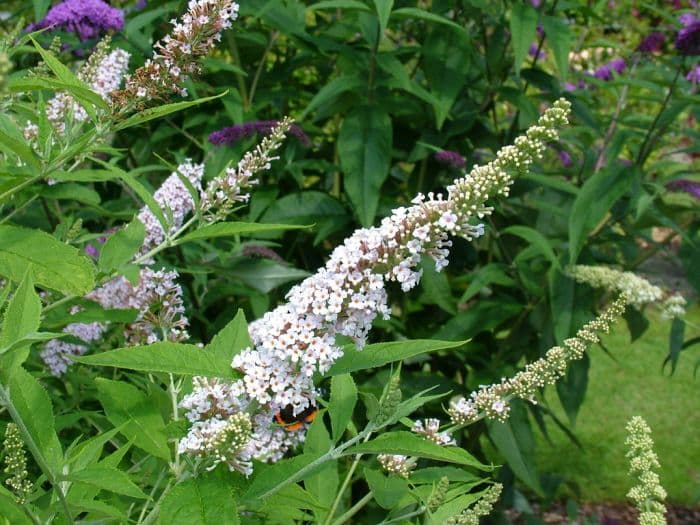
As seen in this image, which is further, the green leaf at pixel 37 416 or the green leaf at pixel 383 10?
the green leaf at pixel 383 10

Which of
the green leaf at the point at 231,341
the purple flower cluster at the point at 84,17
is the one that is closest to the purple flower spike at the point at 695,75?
the purple flower cluster at the point at 84,17

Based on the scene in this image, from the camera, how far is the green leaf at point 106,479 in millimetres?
1289

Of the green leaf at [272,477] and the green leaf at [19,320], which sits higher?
the green leaf at [19,320]

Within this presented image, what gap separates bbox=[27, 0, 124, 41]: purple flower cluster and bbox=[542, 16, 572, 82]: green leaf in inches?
56.9

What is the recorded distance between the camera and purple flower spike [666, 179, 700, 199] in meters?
3.41

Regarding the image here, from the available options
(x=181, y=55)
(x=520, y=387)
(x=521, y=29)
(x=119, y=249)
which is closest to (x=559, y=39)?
(x=521, y=29)

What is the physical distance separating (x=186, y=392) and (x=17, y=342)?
1.74 feet

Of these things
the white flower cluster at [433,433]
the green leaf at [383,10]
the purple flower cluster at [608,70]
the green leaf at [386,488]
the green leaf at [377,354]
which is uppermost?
the green leaf at [383,10]

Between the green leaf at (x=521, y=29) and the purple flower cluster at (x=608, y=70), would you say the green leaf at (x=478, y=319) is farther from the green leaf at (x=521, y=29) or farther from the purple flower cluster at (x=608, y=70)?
the purple flower cluster at (x=608, y=70)

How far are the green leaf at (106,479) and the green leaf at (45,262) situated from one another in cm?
29

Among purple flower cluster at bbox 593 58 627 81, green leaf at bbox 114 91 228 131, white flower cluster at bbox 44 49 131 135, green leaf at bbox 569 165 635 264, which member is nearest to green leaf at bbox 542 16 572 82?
green leaf at bbox 569 165 635 264

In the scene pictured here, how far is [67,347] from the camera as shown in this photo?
237cm

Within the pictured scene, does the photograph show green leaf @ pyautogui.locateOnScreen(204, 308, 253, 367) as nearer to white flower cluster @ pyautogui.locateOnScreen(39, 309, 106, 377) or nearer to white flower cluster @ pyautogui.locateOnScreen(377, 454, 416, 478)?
white flower cluster @ pyautogui.locateOnScreen(377, 454, 416, 478)

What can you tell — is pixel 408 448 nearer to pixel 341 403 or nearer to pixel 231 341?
pixel 341 403
